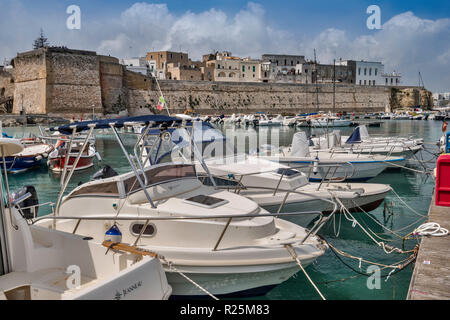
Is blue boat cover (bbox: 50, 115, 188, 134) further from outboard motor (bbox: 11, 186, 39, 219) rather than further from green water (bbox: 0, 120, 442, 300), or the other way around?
green water (bbox: 0, 120, 442, 300)

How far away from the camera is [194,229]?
5.44 meters

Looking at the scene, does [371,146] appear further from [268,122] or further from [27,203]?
[268,122]

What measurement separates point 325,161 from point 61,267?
387 inches

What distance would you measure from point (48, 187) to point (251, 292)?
39.8ft

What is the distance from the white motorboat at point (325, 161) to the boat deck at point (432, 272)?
243 inches

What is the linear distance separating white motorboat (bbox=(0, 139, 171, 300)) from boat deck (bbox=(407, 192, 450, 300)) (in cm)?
280

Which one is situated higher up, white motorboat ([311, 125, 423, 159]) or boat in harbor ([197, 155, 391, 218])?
white motorboat ([311, 125, 423, 159])

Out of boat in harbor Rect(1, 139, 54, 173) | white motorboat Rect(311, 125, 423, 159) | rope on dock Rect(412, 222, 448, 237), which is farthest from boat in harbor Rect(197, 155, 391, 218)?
boat in harbor Rect(1, 139, 54, 173)

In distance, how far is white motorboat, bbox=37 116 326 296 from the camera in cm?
521

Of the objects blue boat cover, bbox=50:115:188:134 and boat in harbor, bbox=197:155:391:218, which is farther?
boat in harbor, bbox=197:155:391:218

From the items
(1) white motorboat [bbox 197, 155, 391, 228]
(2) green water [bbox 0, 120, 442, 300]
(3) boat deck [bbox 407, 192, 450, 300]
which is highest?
(1) white motorboat [bbox 197, 155, 391, 228]

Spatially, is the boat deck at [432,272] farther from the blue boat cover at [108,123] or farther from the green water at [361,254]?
the blue boat cover at [108,123]

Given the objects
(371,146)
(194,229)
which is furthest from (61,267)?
(371,146)
